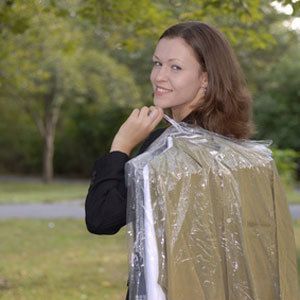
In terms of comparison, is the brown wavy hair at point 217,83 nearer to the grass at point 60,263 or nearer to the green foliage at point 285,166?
the grass at point 60,263

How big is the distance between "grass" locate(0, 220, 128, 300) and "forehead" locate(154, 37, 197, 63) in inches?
187

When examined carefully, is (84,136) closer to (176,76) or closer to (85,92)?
(85,92)

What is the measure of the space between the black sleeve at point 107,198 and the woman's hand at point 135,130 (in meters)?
0.07

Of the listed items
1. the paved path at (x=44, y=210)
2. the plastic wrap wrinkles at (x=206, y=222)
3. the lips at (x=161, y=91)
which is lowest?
the paved path at (x=44, y=210)

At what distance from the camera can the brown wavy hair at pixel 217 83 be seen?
212cm

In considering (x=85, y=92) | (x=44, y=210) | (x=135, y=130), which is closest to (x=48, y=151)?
(x=85, y=92)

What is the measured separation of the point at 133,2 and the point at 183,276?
14.2 ft

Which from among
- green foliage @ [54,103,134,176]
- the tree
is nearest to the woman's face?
the tree

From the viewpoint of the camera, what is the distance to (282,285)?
214 cm

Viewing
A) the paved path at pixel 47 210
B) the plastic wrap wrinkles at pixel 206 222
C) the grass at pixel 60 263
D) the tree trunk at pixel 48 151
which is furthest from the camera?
the tree trunk at pixel 48 151

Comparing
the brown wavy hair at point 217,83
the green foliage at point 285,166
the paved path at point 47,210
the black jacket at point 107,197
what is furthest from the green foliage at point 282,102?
the black jacket at point 107,197

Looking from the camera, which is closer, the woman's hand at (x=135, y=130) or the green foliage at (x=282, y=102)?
the woman's hand at (x=135, y=130)

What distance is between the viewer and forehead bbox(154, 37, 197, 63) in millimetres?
2117

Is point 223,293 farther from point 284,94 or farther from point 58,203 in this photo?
point 284,94
